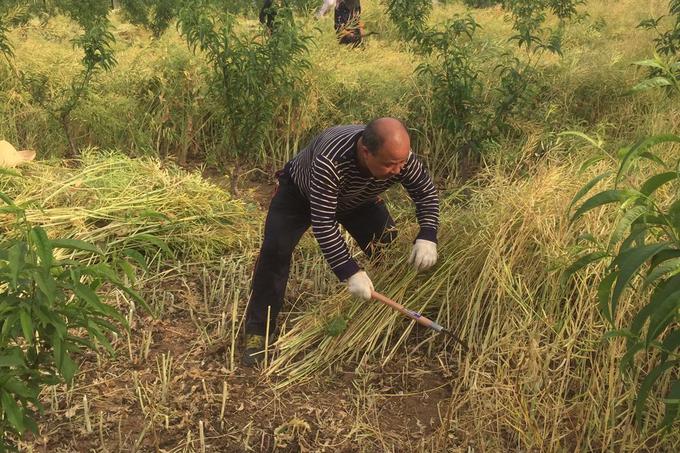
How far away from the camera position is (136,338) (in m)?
3.37

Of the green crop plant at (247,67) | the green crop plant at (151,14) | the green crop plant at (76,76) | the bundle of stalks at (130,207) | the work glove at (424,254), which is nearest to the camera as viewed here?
the work glove at (424,254)

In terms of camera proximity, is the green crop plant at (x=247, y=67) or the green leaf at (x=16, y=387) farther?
the green crop plant at (x=247, y=67)

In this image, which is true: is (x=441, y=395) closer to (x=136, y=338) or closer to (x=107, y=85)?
(x=136, y=338)

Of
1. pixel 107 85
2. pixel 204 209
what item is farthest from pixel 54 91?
pixel 204 209

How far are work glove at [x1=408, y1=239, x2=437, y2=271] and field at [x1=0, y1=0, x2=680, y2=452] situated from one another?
234 millimetres

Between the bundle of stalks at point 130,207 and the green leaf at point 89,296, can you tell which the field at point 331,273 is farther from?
the green leaf at point 89,296

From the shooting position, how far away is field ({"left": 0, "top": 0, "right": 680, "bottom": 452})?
8.73 ft

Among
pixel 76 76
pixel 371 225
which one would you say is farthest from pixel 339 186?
pixel 76 76

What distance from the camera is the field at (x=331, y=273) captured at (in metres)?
2.66

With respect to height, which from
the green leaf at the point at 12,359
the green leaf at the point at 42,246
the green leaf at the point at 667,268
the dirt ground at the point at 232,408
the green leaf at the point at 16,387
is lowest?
the dirt ground at the point at 232,408

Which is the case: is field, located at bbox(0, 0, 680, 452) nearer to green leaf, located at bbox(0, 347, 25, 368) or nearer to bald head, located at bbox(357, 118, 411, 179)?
green leaf, located at bbox(0, 347, 25, 368)

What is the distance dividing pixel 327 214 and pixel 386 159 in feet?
1.10

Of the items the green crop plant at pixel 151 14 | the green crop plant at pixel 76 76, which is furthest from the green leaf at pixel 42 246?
the green crop plant at pixel 151 14

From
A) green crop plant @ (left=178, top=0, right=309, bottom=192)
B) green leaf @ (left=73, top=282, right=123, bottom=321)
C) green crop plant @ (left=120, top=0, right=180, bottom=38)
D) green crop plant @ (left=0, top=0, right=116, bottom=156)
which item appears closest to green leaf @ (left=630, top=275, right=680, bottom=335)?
green leaf @ (left=73, top=282, right=123, bottom=321)
